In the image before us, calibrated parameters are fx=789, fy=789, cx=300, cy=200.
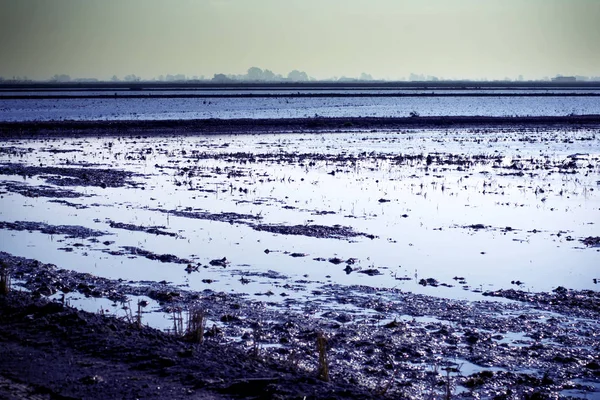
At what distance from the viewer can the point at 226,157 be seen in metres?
37.7

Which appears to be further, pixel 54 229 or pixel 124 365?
pixel 54 229

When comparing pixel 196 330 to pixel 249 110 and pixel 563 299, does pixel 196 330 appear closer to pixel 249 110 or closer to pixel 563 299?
pixel 563 299

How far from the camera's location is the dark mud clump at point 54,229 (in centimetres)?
1934

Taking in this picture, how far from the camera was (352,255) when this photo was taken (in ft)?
55.5

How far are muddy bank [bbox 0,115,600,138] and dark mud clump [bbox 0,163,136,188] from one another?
19.2 metres

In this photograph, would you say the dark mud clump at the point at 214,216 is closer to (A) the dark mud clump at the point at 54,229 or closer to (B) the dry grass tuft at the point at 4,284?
(A) the dark mud clump at the point at 54,229

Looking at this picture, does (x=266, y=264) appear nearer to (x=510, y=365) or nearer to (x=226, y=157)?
(x=510, y=365)

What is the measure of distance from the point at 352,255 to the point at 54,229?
7930mm

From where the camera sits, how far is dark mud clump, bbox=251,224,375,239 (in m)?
19.0

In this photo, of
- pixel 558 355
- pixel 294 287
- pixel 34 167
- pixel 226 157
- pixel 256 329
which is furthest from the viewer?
pixel 226 157

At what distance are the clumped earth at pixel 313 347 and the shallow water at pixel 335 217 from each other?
42.6 inches

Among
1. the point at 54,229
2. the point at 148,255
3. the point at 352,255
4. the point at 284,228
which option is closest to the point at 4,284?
the point at 148,255

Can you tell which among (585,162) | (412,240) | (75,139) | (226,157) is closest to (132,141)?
(75,139)

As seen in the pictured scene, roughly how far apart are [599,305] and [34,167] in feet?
86.4
